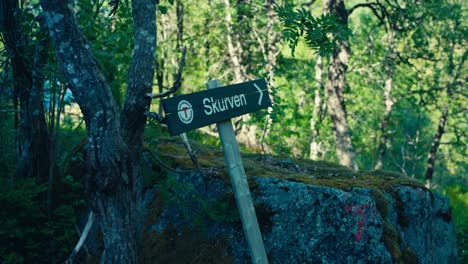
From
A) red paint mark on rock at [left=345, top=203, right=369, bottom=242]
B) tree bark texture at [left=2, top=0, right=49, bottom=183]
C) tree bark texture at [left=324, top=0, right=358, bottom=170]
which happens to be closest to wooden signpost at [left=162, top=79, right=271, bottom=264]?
red paint mark on rock at [left=345, top=203, right=369, bottom=242]

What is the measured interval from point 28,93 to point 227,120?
3.07 metres

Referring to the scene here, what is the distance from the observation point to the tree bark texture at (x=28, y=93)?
5.90m

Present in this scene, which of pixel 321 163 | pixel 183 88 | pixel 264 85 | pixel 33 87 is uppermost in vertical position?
pixel 183 88

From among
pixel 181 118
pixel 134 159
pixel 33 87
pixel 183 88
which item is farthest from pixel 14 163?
pixel 183 88

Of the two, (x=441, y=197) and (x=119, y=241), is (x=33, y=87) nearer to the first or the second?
(x=119, y=241)

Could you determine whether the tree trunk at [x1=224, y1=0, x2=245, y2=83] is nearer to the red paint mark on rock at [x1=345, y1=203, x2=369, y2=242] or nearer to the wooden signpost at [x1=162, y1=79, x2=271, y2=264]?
the red paint mark on rock at [x1=345, y1=203, x2=369, y2=242]

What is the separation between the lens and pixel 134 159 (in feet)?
13.9

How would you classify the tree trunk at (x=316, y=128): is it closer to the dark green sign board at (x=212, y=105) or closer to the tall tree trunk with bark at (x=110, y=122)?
the dark green sign board at (x=212, y=105)

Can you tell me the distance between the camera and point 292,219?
466 cm

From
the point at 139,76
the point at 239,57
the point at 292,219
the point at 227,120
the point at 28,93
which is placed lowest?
the point at 292,219

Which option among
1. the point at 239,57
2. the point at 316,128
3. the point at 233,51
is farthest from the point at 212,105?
the point at 316,128

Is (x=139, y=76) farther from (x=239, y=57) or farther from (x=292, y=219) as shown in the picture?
(x=239, y=57)

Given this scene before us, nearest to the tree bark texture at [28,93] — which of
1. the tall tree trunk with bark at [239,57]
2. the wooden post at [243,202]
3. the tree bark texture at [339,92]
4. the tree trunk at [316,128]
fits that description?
the wooden post at [243,202]

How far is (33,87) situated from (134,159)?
2464mm
